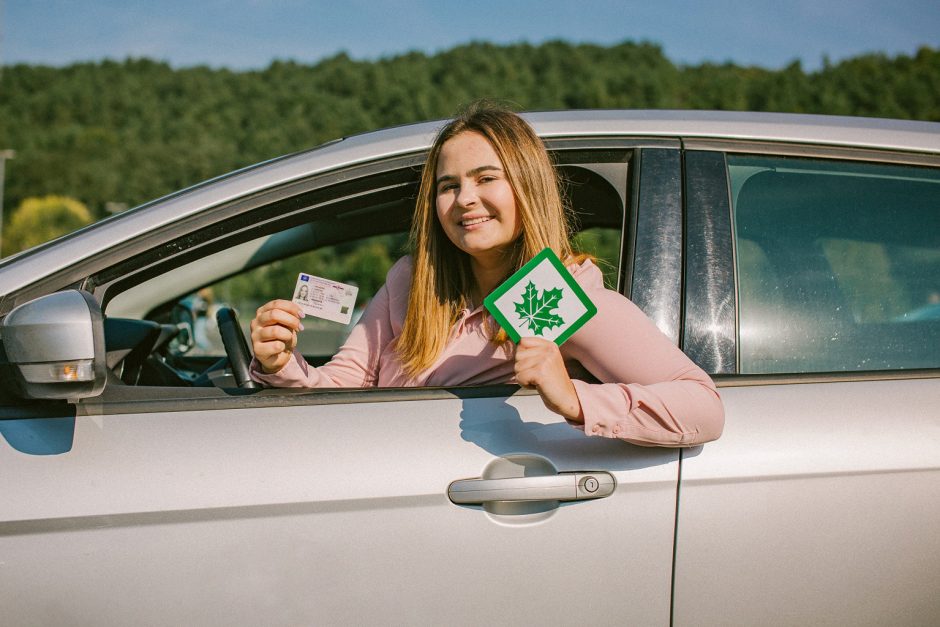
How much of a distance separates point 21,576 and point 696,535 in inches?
46.5

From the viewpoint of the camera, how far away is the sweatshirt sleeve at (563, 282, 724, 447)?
1396 millimetres

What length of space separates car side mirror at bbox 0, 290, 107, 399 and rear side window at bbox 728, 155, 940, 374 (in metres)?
1.23

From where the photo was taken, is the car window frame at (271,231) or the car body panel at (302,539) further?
the car window frame at (271,231)

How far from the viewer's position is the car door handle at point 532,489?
4.65 feet

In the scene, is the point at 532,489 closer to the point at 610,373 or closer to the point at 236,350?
the point at 610,373

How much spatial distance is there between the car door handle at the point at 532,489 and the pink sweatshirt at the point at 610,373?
4.2 inches

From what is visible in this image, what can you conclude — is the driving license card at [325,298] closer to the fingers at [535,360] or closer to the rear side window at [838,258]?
the fingers at [535,360]

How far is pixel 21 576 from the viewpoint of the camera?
1.37 m

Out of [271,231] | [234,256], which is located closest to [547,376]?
[271,231]

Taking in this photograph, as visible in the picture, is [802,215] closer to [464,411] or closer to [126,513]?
[464,411]

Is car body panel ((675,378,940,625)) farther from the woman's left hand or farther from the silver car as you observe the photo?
the woman's left hand

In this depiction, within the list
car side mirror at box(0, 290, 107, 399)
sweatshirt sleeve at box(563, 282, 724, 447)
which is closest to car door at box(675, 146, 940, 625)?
sweatshirt sleeve at box(563, 282, 724, 447)

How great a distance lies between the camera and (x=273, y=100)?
63656 millimetres

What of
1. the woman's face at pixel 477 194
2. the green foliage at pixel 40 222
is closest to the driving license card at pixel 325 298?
the woman's face at pixel 477 194
